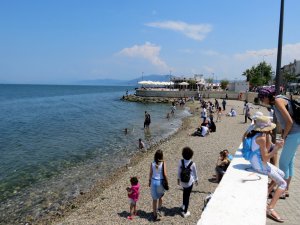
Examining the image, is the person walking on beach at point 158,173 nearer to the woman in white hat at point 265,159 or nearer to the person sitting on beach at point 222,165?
the woman in white hat at point 265,159

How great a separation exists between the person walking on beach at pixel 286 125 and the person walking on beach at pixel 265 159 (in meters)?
0.27

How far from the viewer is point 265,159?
515 cm

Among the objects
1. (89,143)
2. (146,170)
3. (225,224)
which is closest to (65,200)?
(146,170)

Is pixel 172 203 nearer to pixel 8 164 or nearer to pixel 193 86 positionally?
pixel 8 164

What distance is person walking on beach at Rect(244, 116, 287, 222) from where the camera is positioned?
16.9 feet

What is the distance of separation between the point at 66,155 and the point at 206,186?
12.5 meters

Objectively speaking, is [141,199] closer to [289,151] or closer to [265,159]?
[289,151]

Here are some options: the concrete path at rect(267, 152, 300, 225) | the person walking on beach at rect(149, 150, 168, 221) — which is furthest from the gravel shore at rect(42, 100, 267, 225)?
Result: the concrete path at rect(267, 152, 300, 225)

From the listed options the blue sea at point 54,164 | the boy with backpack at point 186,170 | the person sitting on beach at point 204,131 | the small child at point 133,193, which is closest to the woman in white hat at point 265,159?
the boy with backpack at point 186,170

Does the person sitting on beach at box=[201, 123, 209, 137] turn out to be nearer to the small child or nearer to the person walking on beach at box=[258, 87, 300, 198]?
the small child

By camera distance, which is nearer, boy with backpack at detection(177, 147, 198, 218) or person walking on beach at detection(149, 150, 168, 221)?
boy with backpack at detection(177, 147, 198, 218)

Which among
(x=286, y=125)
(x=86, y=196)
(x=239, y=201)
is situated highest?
(x=286, y=125)

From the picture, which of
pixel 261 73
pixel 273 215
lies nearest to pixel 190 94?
pixel 261 73

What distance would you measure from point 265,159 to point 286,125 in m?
0.77
